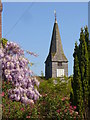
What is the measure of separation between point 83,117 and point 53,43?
20513 mm

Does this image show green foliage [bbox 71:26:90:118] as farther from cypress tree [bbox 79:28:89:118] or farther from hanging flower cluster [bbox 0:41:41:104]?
hanging flower cluster [bbox 0:41:41:104]

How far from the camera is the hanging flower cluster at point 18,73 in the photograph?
6.03 metres

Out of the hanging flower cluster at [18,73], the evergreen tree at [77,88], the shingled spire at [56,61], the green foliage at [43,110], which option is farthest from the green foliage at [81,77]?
the shingled spire at [56,61]

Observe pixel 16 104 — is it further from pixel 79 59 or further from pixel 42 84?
pixel 42 84

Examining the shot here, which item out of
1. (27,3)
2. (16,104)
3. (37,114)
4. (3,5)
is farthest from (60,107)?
(3,5)

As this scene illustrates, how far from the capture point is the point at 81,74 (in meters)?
5.85

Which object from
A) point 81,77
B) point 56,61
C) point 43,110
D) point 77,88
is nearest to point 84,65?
point 81,77

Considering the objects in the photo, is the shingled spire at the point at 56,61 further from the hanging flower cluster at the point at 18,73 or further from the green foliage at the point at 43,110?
the green foliage at the point at 43,110

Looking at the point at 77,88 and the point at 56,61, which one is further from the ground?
the point at 56,61

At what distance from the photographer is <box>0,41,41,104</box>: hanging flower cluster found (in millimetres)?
6025

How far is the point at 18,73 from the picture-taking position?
20.4 ft

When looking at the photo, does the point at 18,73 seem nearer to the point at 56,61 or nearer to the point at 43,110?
the point at 43,110

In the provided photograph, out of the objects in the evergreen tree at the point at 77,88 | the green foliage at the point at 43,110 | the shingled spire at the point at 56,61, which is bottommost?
the green foliage at the point at 43,110

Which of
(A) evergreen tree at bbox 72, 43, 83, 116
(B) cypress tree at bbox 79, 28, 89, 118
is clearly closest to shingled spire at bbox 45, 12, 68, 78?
(B) cypress tree at bbox 79, 28, 89, 118
